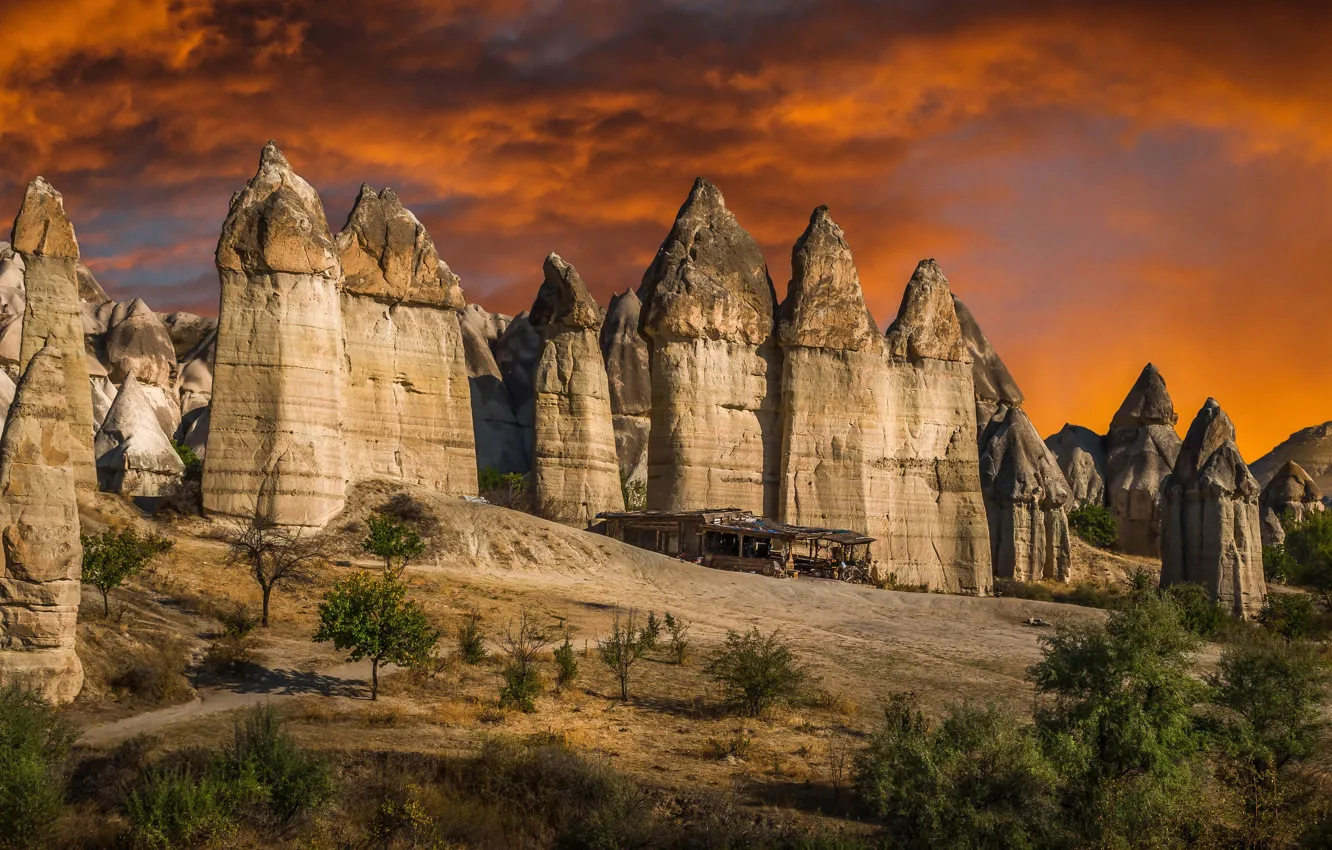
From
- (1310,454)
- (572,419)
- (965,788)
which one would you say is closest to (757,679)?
(965,788)

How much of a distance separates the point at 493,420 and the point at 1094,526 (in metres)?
25.7

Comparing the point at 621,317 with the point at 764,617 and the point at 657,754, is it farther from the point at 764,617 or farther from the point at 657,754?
the point at 657,754

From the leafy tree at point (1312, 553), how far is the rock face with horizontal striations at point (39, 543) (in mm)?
33699

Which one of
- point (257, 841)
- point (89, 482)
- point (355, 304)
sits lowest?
point (257, 841)

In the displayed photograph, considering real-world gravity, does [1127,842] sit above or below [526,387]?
below

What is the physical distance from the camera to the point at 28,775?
15.3m

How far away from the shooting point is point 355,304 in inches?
1435

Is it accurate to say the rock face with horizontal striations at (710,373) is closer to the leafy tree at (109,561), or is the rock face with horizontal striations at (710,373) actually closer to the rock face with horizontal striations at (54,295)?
the rock face with horizontal striations at (54,295)

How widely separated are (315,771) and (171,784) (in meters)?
1.53

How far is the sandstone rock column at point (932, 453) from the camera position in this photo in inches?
1636

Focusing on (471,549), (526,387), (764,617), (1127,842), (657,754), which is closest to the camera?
(1127,842)

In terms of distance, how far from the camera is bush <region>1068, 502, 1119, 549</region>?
62750 mm

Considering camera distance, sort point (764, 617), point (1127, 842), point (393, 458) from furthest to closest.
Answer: point (393, 458)
point (764, 617)
point (1127, 842)

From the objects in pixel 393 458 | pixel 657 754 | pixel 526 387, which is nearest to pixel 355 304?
pixel 393 458
